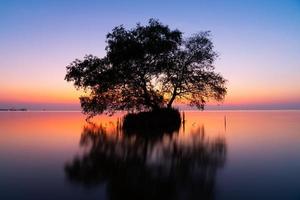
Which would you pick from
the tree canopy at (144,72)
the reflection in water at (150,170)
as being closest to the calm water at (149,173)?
the reflection in water at (150,170)

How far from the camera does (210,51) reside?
45.7m

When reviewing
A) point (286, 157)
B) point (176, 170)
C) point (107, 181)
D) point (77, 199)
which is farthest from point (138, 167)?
point (286, 157)

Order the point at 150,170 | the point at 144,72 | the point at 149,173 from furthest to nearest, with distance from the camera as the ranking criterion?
the point at 144,72 → the point at 150,170 → the point at 149,173

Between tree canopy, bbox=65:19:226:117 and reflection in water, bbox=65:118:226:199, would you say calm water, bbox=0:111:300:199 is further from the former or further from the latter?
tree canopy, bbox=65:19:226:117

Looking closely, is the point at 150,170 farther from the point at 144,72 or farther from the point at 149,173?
the point at 144,72

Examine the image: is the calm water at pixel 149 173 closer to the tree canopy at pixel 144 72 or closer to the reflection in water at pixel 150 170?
the reflection in water at pixel 150 170

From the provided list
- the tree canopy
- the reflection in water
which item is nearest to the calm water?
the reflection in water

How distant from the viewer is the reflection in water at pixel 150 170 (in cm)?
1305

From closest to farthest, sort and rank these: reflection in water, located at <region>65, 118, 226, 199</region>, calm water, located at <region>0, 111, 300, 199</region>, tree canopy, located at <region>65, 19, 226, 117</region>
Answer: calm water, located at <region>0, 111, 300, 199</region> → reflection in water, located at <region>65, 118, 226, 199</region> → tree canopy, located at <region>65, 19, 226, 117</region>

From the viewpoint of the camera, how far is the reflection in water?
42.8 ft

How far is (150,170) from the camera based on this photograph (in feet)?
57.8

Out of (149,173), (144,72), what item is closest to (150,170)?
(149,173)

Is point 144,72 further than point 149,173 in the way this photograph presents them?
Yes

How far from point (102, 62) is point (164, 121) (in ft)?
36.4
